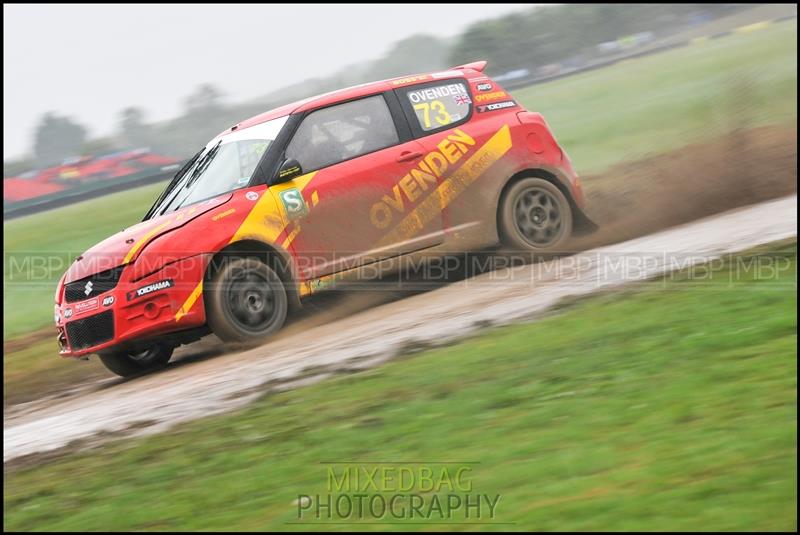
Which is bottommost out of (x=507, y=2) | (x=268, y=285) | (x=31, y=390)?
(x=31, y=390)

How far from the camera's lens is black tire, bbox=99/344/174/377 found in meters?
8.96

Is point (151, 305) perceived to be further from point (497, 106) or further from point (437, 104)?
point (497, 106)

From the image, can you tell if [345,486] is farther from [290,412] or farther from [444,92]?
[444,92]

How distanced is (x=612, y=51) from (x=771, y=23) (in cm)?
599

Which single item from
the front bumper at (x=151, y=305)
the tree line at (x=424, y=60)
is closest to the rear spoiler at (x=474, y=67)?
the front bumper at (x=151, y=305)

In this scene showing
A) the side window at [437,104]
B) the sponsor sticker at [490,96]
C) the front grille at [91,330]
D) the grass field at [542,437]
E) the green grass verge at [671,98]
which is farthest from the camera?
the green grass verge at [671,98]

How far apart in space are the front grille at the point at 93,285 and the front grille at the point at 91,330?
0.60 feet

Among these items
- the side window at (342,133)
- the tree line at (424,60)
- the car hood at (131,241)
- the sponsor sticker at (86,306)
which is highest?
the tree line at (424,60)

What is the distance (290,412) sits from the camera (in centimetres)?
623

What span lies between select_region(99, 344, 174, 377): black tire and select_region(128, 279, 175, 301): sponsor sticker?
0.90 m

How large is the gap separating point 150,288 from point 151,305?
0.45 ft

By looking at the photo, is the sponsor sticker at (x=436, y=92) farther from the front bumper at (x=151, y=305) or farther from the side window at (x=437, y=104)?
the front bumper at (x=151, y=305)

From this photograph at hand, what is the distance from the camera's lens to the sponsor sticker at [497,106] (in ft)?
32.2

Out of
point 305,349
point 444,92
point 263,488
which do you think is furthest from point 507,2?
point 263,488
